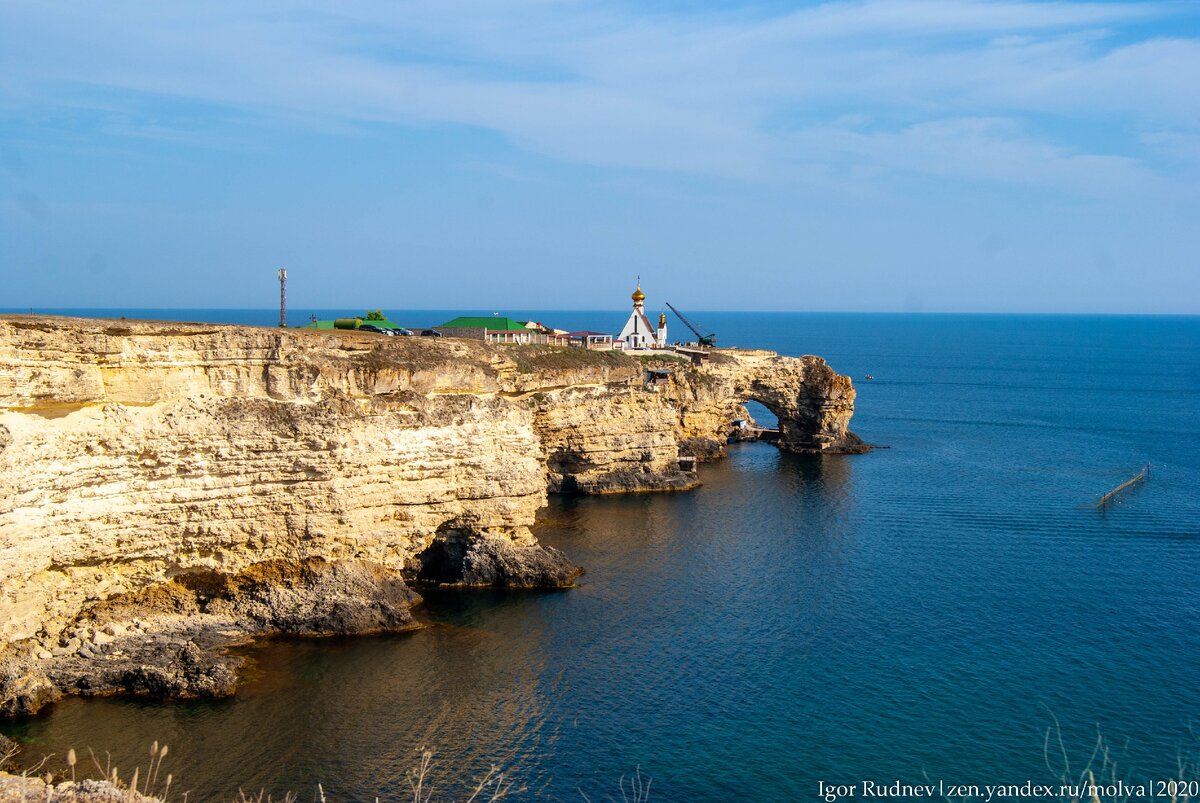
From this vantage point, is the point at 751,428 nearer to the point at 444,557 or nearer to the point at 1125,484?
the point at 1125,484

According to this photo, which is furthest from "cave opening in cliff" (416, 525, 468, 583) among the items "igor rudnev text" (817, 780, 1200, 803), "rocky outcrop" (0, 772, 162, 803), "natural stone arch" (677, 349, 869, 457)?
"natural stone arch" (677, 349, 869, 457)

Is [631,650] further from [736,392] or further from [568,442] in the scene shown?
[736,392]

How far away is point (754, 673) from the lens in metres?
30.5

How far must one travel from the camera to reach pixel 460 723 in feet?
88.5

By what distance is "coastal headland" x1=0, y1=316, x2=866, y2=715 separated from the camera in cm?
2734

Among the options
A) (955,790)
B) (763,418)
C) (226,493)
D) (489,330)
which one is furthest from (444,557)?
(763,418)

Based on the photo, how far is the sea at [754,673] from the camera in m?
24.5

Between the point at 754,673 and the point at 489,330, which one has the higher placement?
the point at 489,330

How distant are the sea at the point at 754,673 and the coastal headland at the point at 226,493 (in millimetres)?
1417

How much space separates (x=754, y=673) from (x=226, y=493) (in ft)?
59.3

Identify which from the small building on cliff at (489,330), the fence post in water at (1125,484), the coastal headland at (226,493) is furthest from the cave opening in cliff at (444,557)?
the fence post in water at (1125,484)

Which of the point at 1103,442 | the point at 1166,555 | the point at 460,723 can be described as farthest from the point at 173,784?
the point at 1103,442

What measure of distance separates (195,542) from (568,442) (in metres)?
27.8

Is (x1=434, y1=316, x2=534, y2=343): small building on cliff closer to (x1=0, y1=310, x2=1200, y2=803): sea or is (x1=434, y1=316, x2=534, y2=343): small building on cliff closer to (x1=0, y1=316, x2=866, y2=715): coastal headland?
(x1=0, y1=310, x2=1200, y2=803): sea
